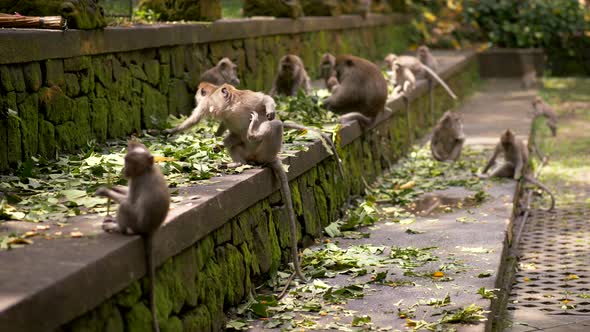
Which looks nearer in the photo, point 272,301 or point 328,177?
point 272,301

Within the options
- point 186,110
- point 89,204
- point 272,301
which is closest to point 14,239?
point 89,204

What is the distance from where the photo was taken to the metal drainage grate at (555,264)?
6.20m

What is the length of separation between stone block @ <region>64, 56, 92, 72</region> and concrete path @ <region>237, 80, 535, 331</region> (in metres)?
2.00

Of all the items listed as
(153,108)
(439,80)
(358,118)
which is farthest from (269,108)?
(439,80)

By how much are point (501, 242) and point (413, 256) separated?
2.49ft

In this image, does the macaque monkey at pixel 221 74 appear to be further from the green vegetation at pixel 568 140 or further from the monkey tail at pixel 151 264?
the monkey tail at pixel 151 264

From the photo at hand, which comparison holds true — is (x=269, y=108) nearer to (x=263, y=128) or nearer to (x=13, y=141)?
(x=263, y=128)

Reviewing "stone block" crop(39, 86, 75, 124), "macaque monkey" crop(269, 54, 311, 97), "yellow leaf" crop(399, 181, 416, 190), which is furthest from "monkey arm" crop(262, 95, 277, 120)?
"macaque monkey" crop(269, 54, 311, 97)

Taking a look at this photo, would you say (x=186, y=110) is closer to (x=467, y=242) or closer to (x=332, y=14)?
(x=467, y=242)

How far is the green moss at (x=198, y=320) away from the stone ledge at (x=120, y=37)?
2.06 metres

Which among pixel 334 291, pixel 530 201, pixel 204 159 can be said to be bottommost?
pixel 530 201

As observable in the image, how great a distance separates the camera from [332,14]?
1453cm

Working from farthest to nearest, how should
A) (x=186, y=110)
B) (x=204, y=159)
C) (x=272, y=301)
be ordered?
1. (x=186, y=110)
2. (x=204, y=159)
3. (x=272, y=301)

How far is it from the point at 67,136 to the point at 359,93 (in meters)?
3.26
